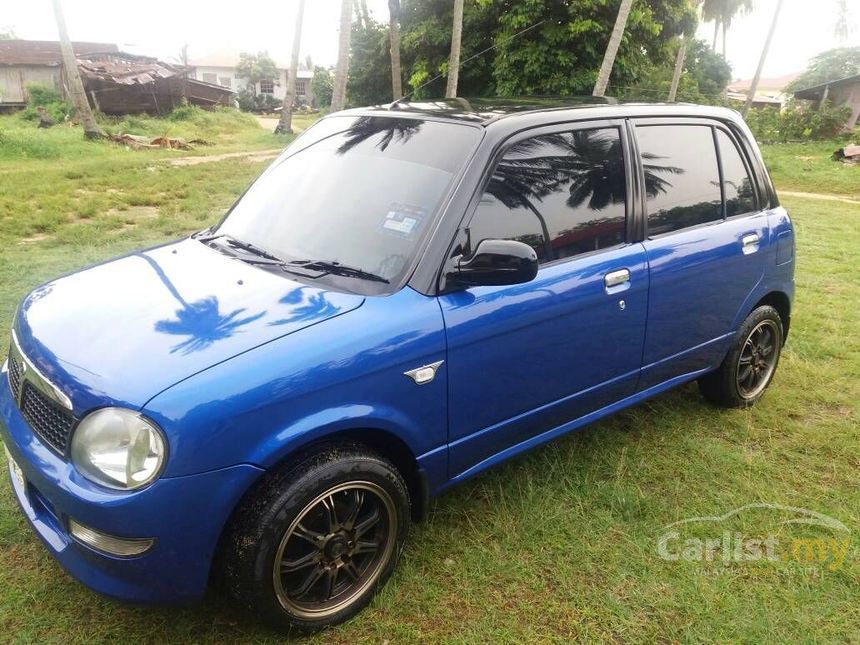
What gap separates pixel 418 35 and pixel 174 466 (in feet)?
69.1

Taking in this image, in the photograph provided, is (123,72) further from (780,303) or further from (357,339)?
(357,339)

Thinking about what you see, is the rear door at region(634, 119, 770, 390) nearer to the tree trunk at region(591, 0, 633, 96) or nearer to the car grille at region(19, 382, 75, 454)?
the car grille at region(19, 382, 75, 454)

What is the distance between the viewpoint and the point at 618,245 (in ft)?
9.95

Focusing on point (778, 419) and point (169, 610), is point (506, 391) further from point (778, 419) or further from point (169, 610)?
point (778, 419)

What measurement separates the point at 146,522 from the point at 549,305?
5.54 ft

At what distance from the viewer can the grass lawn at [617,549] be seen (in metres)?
2.39

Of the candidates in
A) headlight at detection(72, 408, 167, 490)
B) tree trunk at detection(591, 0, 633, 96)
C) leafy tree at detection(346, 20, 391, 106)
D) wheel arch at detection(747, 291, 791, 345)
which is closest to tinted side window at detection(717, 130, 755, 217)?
wheel arch at detection(747, 291, 791, 345)

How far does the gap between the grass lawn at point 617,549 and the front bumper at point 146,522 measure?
0.38 meters

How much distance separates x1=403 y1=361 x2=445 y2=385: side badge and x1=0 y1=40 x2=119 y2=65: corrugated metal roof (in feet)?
130

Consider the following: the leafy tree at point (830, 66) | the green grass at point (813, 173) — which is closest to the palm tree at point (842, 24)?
the leafy tree at point (830, 66)

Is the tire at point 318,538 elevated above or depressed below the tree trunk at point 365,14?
below

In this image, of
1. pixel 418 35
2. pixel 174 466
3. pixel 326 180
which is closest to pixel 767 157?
pixel 418 35

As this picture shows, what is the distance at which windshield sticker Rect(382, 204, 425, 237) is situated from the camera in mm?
2545

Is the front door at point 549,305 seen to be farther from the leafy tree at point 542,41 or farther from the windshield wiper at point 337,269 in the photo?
the leafy tree at point 542,41
